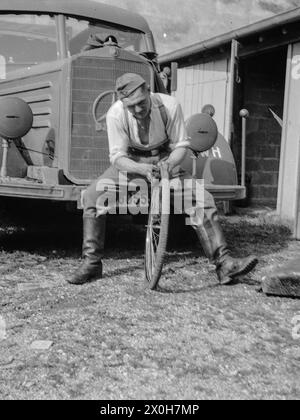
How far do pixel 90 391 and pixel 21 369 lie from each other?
0.40 metres

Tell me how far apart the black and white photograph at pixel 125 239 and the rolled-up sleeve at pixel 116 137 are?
0.03 ft

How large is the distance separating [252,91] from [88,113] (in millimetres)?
5071

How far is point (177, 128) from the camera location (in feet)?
14.0

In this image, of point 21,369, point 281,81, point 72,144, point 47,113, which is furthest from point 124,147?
point 281,81

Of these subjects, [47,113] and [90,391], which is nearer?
[90,391]

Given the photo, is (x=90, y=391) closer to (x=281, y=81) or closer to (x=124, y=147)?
(x=124, y=147)

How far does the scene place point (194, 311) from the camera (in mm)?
3537

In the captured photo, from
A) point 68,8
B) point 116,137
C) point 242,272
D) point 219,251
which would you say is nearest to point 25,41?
point 68,8

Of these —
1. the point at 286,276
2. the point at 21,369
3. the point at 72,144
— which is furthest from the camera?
the point at 72,144

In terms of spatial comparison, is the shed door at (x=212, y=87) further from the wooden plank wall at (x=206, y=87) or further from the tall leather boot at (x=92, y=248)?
the tall leather boot at (x=92, y=248)

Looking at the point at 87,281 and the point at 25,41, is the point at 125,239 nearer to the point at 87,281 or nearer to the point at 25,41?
the point at 87,281

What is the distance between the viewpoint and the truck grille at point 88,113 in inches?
192

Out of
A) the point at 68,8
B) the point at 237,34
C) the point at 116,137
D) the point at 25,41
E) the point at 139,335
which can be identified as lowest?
the point at 139,335

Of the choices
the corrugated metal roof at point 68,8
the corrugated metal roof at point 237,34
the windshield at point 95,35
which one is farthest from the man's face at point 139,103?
the corrugated metal roof at point 237,34
